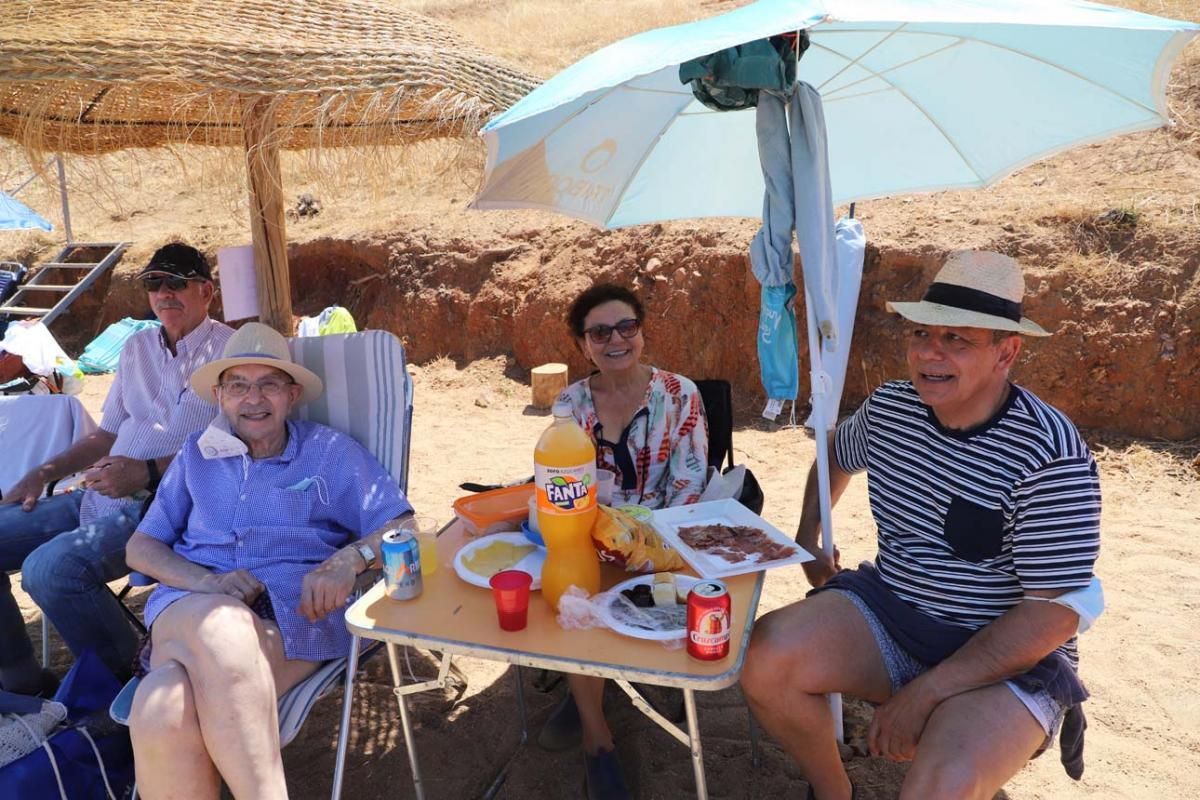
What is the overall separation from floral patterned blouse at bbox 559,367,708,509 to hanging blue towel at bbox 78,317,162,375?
7.91 meters

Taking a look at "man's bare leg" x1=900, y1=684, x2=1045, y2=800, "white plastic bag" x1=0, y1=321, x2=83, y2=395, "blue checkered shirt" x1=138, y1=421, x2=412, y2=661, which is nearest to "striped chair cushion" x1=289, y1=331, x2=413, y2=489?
"blue checkered shirt" x1=138, y1=421, x2=412, y2=661

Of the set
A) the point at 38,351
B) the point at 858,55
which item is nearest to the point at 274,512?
the point at 858,55

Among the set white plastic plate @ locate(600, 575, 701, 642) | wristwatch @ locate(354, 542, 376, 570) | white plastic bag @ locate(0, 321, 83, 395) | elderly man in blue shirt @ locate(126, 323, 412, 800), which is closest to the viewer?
white plastic plate @ locate(600, 575, 701, 642)

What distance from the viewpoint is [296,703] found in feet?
7.15

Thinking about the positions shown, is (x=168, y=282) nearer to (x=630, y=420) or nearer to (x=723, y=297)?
(x=630, y=420)

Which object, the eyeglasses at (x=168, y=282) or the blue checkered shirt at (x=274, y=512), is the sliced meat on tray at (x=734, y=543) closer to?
the blue checkered shirt at (x=274, y=512)

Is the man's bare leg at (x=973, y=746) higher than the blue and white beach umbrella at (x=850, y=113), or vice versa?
the blue and white beach umbrella at (x=850, y=113)

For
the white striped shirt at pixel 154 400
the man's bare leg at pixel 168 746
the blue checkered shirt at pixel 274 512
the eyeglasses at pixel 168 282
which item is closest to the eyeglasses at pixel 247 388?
the blue checkered shirt at pixel 274 512

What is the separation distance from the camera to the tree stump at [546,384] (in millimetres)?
7117

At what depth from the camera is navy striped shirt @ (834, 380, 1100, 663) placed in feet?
6.26

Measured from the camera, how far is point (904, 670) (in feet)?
7.04

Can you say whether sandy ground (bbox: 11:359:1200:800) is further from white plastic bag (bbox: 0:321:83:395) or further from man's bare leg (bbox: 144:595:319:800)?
white plastic bag (bbox: 0:321:83:395)

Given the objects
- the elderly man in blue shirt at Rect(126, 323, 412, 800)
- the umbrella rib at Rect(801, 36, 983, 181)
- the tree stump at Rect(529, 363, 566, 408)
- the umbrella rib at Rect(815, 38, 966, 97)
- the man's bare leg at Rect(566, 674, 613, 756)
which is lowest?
the tree stump at Rect(529, 363, 566, 408)

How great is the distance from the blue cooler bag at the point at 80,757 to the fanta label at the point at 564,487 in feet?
4.97
